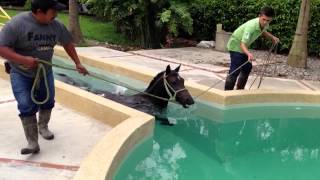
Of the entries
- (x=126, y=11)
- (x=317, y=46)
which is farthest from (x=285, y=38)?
(x=126, y=11)

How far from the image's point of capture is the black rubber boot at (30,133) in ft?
17.3

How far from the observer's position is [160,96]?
26.2 feet

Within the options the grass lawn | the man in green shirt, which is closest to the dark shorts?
the man in green shirt

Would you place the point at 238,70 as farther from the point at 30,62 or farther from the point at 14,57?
the point at 14,57

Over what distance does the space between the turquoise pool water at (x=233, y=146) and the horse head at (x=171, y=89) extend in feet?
1.67

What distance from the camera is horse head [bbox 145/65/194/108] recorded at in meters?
7.41

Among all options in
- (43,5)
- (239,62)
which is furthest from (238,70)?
(43,5)

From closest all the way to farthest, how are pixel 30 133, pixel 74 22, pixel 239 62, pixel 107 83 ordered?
pixel 30 133, pixel 239 62, pixel 107 83, pixel 74 22

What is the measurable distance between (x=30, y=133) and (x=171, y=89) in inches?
112

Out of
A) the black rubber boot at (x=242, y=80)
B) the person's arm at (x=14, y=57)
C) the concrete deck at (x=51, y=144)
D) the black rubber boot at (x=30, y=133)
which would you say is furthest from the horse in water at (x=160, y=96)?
the person's arm at (x=14, y=57)

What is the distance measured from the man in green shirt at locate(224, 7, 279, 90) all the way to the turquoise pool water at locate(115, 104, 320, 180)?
2.35 feet

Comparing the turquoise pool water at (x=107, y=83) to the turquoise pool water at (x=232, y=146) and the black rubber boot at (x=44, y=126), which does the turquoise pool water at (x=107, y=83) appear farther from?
the black rubber boot at (x=44, y=126)

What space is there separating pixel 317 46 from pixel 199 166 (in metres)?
9.73

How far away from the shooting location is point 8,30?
4.94 meters
